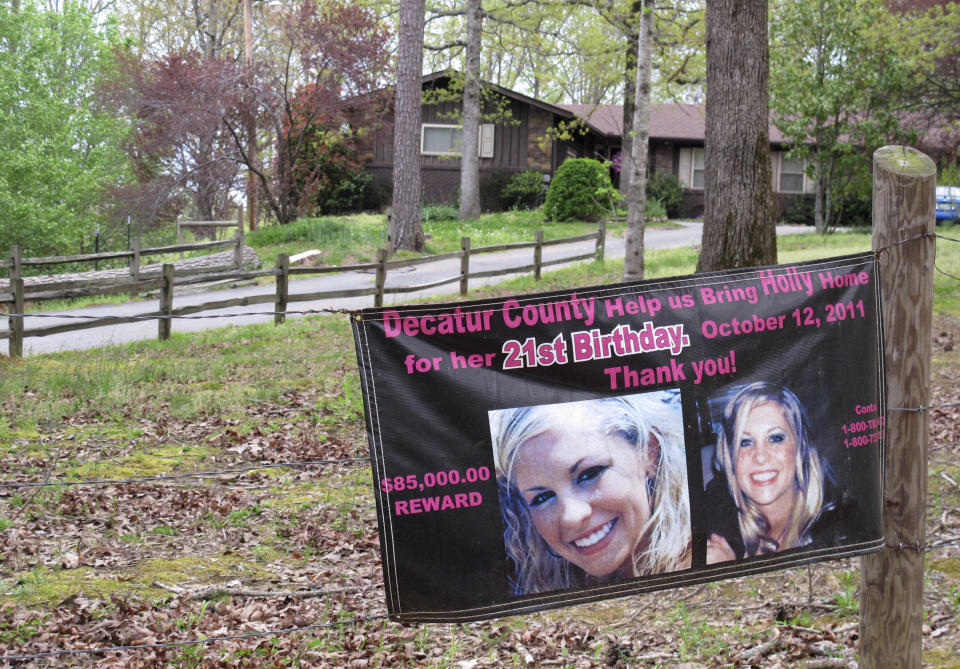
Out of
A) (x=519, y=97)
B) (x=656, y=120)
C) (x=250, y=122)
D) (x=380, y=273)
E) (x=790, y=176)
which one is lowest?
(x=380, y=273)

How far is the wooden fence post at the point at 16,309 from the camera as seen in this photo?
40.7ft

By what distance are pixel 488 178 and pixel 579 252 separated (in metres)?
13.9

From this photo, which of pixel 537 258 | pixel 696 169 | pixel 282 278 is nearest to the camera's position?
pixel 282 278

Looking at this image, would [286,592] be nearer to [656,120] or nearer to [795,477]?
[795,477]

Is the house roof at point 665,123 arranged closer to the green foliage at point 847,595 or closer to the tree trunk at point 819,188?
the tree trunk at point 819,188

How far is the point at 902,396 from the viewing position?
12.3 ft

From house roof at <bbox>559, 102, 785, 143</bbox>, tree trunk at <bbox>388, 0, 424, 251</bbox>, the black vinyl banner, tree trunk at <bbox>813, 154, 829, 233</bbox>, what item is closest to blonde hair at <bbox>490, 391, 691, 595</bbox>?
the black vinyl banner

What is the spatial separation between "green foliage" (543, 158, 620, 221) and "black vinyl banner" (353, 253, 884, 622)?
98.9ft

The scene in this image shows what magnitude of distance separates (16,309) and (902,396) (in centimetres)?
1228

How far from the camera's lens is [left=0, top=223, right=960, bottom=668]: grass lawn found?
478cm

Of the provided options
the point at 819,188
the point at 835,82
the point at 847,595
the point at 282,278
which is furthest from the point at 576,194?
the point at 847,595

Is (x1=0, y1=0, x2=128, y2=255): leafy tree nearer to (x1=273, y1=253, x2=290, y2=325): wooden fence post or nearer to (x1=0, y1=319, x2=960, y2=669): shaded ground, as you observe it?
(x1=273, y1=253, x2=290, y2=325): wooden fence post

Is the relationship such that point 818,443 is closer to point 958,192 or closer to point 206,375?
point 206,375

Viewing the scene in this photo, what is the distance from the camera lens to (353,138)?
38531 millimetres
